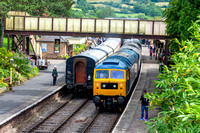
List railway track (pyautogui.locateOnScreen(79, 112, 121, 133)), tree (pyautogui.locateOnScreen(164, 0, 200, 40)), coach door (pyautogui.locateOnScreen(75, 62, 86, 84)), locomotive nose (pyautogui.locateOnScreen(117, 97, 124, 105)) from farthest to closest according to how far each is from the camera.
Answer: coach door (pyautogui.locateOnScreen(75, 62, 86, 84)) → tree (pyautogui.locateOnScreen(164, 0, 200, 40)) → locomotive nose (pyautogui.locateOnScreen(117, 97, 124, 105)) → railway track (pyautogui.locateOnScreen(79, 112, 121, 133))

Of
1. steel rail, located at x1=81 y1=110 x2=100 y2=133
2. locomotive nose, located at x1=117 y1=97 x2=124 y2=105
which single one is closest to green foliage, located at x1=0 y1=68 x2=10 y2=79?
steel rail, located at x1=81 y1=110 x2=100 y2=133

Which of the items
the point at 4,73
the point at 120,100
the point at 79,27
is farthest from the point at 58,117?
the point at 79,27

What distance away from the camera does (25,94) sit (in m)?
24.6

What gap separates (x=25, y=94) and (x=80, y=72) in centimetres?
405

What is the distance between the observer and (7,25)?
36719 millimetres

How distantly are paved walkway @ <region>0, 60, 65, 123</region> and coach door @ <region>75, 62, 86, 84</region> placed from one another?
6.86 ft

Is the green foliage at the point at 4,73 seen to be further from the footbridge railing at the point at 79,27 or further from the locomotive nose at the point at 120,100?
the footbridge railing at the point at 79,27

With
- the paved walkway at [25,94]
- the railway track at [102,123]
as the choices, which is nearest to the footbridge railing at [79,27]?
the paved walkway at [25,94]

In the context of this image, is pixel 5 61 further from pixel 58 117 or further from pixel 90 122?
pixel 90 122

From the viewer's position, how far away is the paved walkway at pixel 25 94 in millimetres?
19922

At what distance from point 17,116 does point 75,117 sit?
4059 mm

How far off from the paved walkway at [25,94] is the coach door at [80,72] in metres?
2.09

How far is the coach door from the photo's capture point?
25984 millimetres

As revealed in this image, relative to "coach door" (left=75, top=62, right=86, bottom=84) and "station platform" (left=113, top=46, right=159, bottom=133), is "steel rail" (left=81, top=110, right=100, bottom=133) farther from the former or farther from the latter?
"coach door" (left=75, top=62, right=86, bottom=84)
